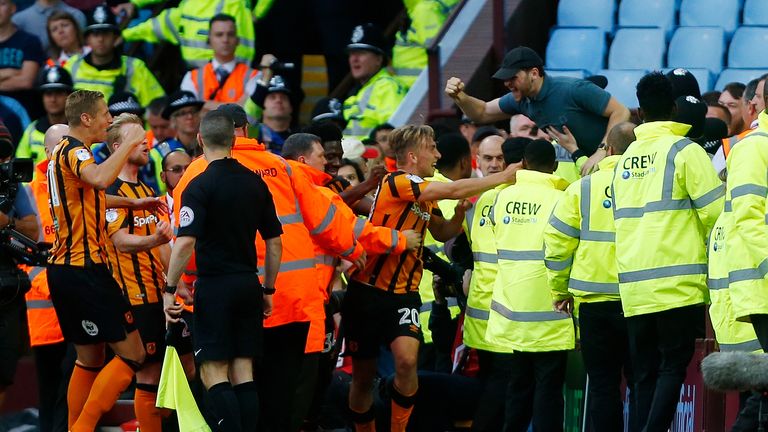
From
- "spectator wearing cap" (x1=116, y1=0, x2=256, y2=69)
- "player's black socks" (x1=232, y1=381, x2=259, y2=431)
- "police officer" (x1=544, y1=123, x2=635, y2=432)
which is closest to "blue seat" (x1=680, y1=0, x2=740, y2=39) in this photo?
"spectator wearing cap" (x1=116, y1=0, x2=256, y2=69)

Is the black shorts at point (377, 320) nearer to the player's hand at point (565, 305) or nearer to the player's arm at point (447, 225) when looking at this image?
the player's arm at point (447, 225)

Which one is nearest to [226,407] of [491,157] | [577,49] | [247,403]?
[247,403]

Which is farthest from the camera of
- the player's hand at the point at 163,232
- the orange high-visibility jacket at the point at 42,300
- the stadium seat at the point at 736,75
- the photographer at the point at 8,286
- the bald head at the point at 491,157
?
the stadium seat at the point at 736,75

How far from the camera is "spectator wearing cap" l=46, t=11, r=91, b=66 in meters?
15.9

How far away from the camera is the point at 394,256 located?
9.95 metres

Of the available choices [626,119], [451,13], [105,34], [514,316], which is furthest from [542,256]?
[105,34]

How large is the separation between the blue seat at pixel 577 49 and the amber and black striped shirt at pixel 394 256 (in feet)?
14.5

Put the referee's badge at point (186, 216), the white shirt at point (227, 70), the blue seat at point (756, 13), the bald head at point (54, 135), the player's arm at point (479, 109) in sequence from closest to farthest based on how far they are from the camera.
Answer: the referee's badge at point (186, 216) → the bald head at point (54, 135) → the player's arm at point (479, 109) → the blue seat at point (756, 13) → the white shirt at point (227, 70)

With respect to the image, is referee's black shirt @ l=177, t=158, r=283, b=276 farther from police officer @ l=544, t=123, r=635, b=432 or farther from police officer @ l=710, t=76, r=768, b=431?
police officer @ l=710, t=76, r=768, b=431

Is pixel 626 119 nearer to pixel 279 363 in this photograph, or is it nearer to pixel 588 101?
pixel 588 101

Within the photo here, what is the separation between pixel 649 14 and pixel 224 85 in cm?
421

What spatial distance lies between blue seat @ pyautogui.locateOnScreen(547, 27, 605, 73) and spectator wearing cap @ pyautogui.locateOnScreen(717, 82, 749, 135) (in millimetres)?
2349

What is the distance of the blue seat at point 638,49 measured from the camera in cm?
1377

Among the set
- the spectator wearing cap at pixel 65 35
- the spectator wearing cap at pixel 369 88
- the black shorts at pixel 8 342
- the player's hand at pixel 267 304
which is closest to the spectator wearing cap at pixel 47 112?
the spectator wearing cap at pixel 65 35
